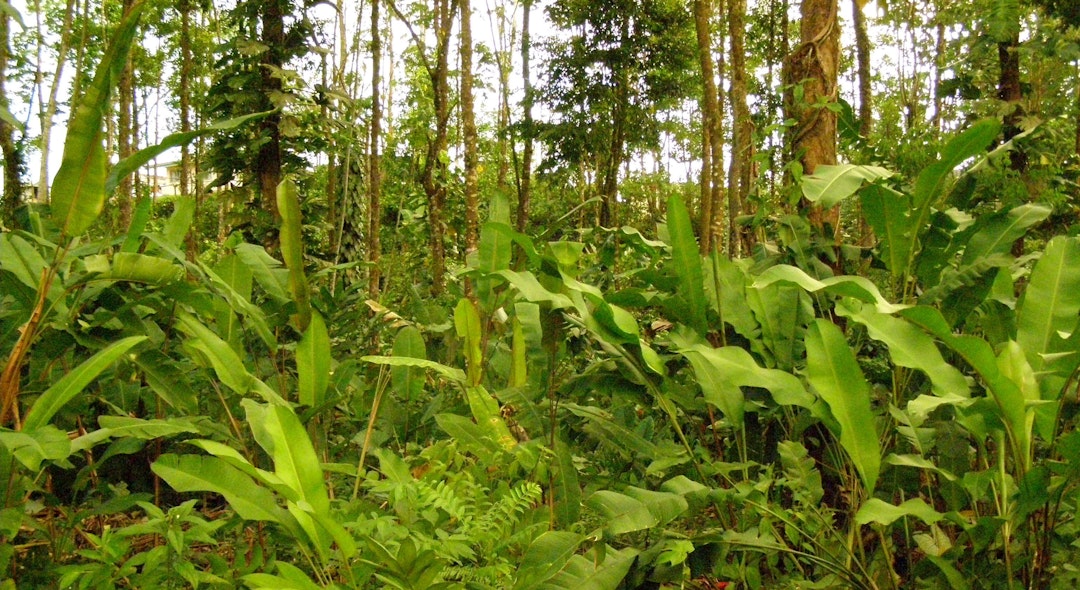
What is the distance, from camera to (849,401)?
1.61m

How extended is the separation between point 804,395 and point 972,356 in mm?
330

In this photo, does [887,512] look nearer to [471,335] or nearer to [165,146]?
[471,335]

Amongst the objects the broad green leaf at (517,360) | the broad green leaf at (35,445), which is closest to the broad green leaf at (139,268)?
the broad green leaf at (35,445)

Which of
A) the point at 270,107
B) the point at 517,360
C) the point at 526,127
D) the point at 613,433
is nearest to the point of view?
the point at 613,433

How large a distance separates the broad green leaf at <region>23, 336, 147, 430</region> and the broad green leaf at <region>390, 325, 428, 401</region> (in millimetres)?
938

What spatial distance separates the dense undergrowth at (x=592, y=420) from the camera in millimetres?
1532

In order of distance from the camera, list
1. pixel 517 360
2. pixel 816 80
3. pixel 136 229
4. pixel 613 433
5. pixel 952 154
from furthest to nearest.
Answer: pixel 816 80
pixel 517 360
pixel 136 229
pixel 613 433
pixel 952 154

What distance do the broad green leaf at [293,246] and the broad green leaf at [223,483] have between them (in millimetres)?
772

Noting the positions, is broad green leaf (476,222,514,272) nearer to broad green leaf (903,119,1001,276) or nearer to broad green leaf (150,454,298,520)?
broad green leaf (150,454,298,520)

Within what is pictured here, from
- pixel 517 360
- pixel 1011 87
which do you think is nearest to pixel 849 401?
pixel 517 360

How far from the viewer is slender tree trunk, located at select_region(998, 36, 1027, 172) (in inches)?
209

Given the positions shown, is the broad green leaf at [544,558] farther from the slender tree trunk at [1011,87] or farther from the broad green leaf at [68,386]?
the slender tree trunk at [1011,87]

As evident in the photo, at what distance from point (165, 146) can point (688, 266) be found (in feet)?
4.14

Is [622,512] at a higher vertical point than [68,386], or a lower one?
lower
